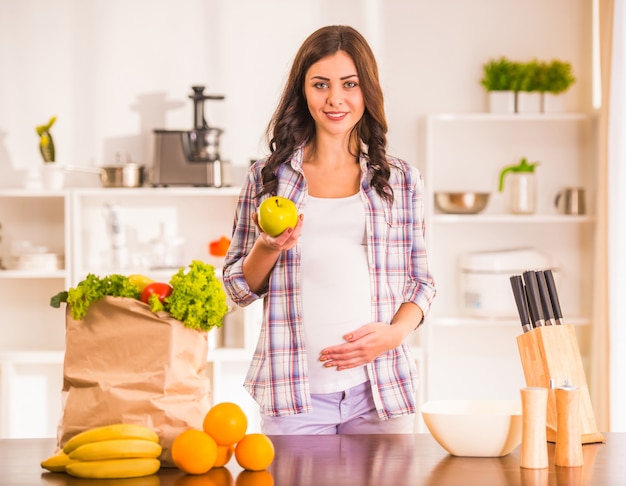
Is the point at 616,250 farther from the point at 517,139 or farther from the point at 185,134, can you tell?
the point at 185,134

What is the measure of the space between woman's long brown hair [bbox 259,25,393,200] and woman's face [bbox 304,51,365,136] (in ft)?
0.05

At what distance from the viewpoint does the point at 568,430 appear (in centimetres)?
139

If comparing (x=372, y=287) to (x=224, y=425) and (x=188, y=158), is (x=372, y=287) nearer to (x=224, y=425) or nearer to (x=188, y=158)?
(x=224, y=425)

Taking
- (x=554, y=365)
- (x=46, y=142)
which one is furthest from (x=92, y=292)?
(x=46, y=142)

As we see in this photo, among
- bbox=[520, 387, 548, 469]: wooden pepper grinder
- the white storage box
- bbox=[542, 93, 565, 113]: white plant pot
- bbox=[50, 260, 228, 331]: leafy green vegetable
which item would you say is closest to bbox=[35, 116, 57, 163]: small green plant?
the white storage box

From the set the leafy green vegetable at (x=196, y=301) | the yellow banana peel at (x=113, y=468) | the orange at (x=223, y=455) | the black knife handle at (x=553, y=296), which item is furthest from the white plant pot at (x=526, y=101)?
the yellow banana peel at (x=113, y=468)

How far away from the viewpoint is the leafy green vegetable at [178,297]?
4.58ft

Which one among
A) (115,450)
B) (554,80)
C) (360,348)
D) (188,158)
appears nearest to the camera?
(115,450)

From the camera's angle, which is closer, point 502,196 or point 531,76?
point 531,76

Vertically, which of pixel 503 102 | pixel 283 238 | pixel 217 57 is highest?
pixel 217 57

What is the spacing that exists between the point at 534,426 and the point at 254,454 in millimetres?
450

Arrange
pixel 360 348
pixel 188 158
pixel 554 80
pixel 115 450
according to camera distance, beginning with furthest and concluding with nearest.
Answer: pixel 554 80 → pixel 188 158 → pixel 360 348 → pixel 115 450

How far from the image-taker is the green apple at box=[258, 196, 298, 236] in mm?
1584

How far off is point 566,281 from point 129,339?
2.98m
